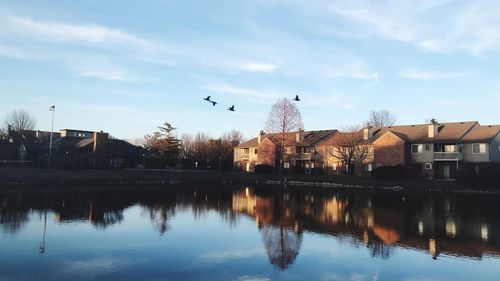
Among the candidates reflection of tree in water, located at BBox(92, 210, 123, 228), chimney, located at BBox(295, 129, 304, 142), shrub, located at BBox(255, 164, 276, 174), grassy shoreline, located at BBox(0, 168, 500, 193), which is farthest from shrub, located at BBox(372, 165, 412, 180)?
reflection of tree in water, located at BBox(92, 210, 123, 228)

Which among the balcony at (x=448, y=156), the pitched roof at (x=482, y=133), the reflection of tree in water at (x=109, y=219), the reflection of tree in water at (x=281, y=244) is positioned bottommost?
the reflection of tree in water at (x=281, y=244)

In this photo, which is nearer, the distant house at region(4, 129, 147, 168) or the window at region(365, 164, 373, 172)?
the window at region(365, 164, 373, 172)

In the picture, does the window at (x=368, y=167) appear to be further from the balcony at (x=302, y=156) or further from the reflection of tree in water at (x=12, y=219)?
the reflection of tree in water at (x=12, y=219)

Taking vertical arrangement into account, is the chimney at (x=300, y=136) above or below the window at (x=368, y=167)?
above

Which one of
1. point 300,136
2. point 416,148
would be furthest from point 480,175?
point 300,136

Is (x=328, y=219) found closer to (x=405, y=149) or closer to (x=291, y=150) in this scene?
(x=405, y=149)

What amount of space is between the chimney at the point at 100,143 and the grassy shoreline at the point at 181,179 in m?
13.5

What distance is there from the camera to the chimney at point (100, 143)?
2825 inches

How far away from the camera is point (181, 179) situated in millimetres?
61094

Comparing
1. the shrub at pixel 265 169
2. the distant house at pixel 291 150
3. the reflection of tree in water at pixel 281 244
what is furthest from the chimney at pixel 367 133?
the reflection of tree in water at pixel 281 244

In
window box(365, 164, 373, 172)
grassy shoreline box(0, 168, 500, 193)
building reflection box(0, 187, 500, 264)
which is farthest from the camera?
window box(365, 164, 373, 172)

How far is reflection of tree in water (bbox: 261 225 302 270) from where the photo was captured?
570 inches

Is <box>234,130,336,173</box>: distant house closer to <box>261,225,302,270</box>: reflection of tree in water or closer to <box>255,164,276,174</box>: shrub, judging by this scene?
<box>255,164,276,174</box>: shrub

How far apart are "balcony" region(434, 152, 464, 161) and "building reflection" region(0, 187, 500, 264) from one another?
24739 millimetres
